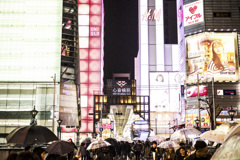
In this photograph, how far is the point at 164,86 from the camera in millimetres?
103125

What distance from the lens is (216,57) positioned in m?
59.2

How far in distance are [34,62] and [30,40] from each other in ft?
10.5

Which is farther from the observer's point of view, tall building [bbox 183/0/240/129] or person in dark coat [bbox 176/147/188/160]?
tall building [bbox 183/0/240/129]

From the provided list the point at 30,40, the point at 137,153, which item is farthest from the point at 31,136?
the point at 30,40

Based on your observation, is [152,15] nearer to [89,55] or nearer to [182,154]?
[89,55]

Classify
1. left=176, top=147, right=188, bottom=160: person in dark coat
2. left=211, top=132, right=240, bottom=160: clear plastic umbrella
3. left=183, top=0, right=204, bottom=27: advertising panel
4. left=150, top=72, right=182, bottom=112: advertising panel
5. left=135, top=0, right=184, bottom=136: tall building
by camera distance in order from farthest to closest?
left=135, top=0, right=184, bottom=136: tall building
left=150, top=72, right=182, bottom=112: advertising panel
left=183, top=0, right=204, bottom=27: advertising panel
left=176, top=147, right=188, bottom=160: person in dark coat
left=211, top=132, right=240, bottom=160: clear plastic umbrella

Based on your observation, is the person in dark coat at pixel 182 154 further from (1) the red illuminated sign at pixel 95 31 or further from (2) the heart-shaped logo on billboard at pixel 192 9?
(1) the red illuminated sign at pixel 95 31

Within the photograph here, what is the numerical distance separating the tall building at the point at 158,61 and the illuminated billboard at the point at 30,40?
5718 centimetres

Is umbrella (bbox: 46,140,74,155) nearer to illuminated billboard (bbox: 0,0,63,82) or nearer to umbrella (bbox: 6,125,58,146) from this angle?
umbrella (bbox: 6,125,58,146)

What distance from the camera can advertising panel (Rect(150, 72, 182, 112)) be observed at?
3942 inches

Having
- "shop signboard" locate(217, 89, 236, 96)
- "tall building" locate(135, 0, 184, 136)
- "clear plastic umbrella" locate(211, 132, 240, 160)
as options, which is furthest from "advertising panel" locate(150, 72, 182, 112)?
"clear plastic umbrella" locate(211, 132, 240, 160)

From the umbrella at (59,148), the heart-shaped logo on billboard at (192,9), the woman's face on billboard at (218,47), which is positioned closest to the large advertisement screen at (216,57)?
the woman's face on billboard at (218,47)

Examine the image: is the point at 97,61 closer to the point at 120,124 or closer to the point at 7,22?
the point at 7,22

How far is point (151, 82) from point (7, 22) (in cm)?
6430
